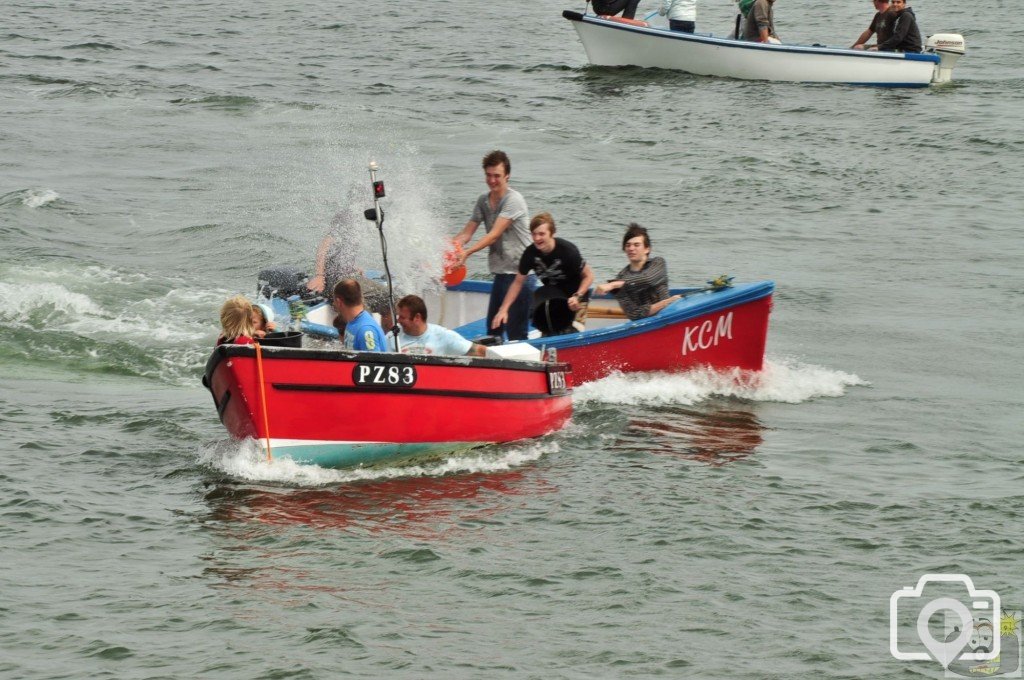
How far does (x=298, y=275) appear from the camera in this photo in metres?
13.9

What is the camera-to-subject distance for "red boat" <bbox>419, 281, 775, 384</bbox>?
13078mm

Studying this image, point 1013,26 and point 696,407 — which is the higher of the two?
point 1013,26

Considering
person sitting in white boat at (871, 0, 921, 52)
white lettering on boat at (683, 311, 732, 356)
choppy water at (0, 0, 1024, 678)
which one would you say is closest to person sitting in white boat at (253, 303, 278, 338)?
choppy water at (0, 0, 1024, 678)

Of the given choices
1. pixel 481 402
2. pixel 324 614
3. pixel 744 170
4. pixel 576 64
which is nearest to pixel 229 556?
pixel 324 614

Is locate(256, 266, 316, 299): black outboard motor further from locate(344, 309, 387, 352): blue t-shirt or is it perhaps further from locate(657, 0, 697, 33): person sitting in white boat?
locate(657, 0, 697, 33): person sitting in white boat

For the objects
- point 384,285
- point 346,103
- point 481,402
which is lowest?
point 481,402

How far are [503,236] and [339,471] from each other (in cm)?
291

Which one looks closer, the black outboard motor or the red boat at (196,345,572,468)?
the red boat at (196,345,572,468)

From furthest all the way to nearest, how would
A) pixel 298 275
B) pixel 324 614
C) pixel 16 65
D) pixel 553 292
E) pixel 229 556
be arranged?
pixel 16 65 → pixel 298 275 → pixel 553 292 → pixel 229 556 → pixel 324 614

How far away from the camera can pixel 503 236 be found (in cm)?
1266

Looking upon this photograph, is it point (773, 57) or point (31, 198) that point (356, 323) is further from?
point (773, 57)

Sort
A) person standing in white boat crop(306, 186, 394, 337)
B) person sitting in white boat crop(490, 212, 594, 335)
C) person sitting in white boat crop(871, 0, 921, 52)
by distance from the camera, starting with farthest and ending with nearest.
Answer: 1. person sitting in white boat crop(871, 0, 921, 52)
2. person standing in white boat crop(306, 186, 394, 337)
3. person sitting in white boat crop(490, 212, 594, 335)

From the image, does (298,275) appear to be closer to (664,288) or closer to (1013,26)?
(664,288)

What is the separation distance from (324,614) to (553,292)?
195 inches
